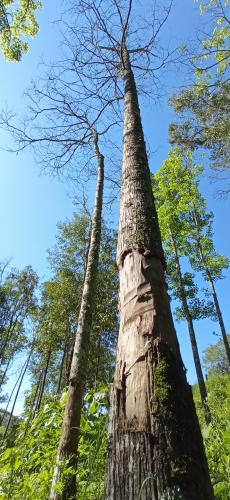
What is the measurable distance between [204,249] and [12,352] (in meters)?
16.7

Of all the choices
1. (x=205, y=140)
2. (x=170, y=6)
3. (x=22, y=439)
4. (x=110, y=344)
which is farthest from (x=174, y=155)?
(x=22, y=439)

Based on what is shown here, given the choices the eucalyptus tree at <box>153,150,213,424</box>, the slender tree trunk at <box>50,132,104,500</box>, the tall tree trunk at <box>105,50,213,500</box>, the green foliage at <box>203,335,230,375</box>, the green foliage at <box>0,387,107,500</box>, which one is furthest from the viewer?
the green foliage at <box>203,335,230,375</box>

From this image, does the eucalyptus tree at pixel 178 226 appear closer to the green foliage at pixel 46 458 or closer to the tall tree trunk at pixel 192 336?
the tall tree trunk at pixel 192 336

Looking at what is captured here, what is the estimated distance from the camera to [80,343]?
477cm

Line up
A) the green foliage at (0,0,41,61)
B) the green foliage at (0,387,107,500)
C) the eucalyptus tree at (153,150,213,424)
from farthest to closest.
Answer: the eucalyptus tree at (153,150,213,424), the green foliage at (0,0,41,61), the green foliage at (0,387,107,500)

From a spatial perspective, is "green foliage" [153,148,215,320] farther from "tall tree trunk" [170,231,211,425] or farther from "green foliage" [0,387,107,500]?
"green foliage" [0,387,107,500]

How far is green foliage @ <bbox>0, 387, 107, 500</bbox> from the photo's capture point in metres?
2.28

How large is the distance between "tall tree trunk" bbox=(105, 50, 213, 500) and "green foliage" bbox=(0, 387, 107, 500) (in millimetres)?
1172

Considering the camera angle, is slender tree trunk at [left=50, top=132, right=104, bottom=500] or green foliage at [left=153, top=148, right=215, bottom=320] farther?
green foliage at [left=153, top=148, right=215, bottom=320]

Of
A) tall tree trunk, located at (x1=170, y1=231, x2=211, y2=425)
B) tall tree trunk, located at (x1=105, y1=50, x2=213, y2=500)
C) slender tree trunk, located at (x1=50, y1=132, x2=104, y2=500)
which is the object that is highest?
tall tree trunk, located at (x1=170, y1=231, x2=211, y2=425)

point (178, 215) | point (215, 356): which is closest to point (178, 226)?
point (178, 215)

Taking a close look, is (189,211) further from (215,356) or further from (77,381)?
(215,356)

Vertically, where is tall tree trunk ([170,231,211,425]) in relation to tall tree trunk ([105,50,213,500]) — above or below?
above

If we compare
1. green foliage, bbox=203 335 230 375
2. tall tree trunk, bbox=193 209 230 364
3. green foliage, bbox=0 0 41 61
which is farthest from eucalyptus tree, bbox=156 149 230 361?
green foliage, bbox=203 335 230 375
